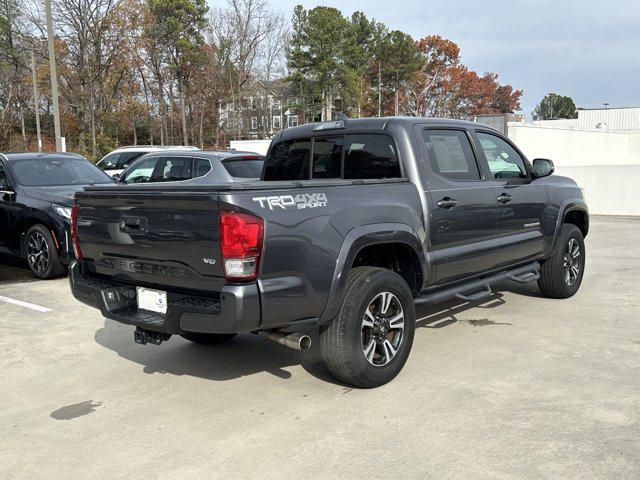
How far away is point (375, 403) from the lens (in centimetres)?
385

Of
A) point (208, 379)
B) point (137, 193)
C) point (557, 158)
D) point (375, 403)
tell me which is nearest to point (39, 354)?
point (208, 379)

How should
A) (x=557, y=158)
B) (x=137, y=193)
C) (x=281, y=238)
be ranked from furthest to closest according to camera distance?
1. (x=557, y=158)
2. (x=137, y=193)
3. (x=281, y=238)

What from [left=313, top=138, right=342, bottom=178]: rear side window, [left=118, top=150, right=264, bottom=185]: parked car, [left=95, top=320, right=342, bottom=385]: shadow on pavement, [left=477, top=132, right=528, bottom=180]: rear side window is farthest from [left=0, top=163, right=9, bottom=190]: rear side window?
[left=477, top=132, right=528, bottom=180]: rear side window

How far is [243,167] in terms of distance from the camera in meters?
9.95

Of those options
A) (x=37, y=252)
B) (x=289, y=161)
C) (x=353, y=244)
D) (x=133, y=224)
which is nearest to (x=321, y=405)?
(x=353, y=244)

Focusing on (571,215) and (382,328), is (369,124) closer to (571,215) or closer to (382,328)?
(382,328)

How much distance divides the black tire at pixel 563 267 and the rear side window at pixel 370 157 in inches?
106

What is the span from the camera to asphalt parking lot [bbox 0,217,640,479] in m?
3.10

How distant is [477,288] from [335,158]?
1.74 metres

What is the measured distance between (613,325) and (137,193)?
459cm

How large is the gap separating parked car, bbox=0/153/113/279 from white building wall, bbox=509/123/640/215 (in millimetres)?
13735

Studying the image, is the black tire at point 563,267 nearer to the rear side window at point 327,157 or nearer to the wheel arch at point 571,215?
the wheel arch at point 571,215

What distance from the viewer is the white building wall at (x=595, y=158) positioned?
16.3 m

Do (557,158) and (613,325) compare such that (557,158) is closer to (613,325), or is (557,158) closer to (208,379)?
(613,325)
